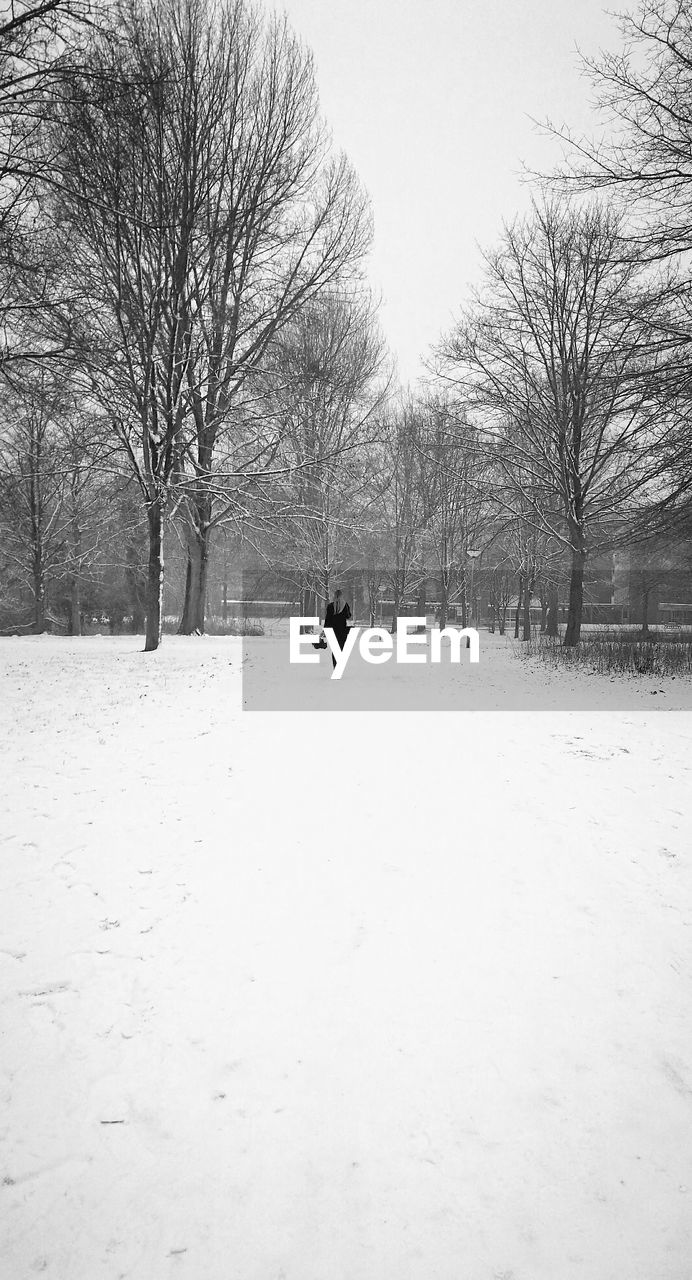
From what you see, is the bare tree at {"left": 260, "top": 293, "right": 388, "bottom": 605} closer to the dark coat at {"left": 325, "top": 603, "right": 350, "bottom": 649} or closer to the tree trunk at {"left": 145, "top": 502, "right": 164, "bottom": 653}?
the tree trunk at {"left": 145, "top": 502, "right": 164, "bottom": 653}


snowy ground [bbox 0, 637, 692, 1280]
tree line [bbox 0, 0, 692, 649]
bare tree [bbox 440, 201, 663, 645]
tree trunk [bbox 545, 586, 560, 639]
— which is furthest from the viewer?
tree trunk [bbox 545, 586, 560, 639]

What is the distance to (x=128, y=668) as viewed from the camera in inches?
492

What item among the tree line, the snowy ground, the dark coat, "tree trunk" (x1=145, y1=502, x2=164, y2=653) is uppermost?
the tree line

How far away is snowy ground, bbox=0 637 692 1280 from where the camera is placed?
6.99 ft

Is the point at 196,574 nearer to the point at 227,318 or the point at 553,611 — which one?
the point at 227,318

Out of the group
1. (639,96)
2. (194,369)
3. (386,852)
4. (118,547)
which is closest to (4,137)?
(194,369)

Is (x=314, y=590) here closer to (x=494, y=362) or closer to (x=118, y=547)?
(x=118, y=547)

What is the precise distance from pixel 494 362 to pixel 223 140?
30.5 ft

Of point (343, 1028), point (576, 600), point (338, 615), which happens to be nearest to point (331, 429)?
point (576, 600)

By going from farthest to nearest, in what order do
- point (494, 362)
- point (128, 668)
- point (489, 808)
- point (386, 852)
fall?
point (494, 362)
point (128, 668)
point (489, 808)
point (386, 852)

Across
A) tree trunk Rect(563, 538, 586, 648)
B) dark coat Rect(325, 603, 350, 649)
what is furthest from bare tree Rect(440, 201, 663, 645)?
dark coat Rect(325, 603, 350, 649)

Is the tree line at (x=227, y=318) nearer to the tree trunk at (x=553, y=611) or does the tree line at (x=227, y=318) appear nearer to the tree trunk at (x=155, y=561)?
the tree trunk at (x=155, y=561)

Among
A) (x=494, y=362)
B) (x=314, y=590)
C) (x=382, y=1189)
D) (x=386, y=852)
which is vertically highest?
(x=494, y=362)

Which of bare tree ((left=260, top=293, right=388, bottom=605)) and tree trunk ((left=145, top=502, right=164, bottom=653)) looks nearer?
tree trunk ((left=145, top=502, right=164, bottom=653))
